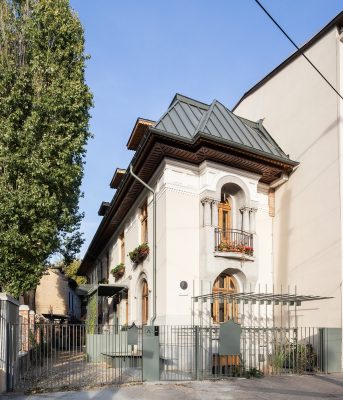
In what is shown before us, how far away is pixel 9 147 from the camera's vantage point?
16203mm

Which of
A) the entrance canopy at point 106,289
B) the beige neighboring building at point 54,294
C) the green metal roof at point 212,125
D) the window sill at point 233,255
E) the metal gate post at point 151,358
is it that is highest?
the green metal roof at point 212,125

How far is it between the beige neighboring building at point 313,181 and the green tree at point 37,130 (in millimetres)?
7771

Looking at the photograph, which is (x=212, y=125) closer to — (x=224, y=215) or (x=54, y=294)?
(x=224, y=215)

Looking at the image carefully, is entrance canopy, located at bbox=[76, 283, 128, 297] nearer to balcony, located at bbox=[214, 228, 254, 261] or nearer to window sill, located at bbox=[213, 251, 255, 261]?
balcony, located at bbox=[214, 228, 254, 261]

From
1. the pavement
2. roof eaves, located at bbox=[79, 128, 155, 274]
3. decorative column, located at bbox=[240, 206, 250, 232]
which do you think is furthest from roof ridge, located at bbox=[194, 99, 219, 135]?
the pavement

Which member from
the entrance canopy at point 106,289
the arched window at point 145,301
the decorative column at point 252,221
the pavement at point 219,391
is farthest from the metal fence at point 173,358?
the entrance canopy at point 106,289

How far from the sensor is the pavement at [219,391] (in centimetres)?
998

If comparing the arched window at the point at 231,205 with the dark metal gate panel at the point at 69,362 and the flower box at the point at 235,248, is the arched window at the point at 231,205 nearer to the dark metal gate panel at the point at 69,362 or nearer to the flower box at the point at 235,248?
the flower box at the point at 235,248

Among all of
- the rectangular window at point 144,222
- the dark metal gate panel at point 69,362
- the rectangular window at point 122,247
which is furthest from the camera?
the rectangular window at point 122,247

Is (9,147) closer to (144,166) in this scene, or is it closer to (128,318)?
(144,166)

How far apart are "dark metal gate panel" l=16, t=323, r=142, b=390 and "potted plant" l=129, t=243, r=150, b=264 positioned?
2866mm

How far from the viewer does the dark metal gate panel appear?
11512 mm

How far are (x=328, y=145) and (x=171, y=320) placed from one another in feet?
24.8

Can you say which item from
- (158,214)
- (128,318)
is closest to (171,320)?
(158,214)
